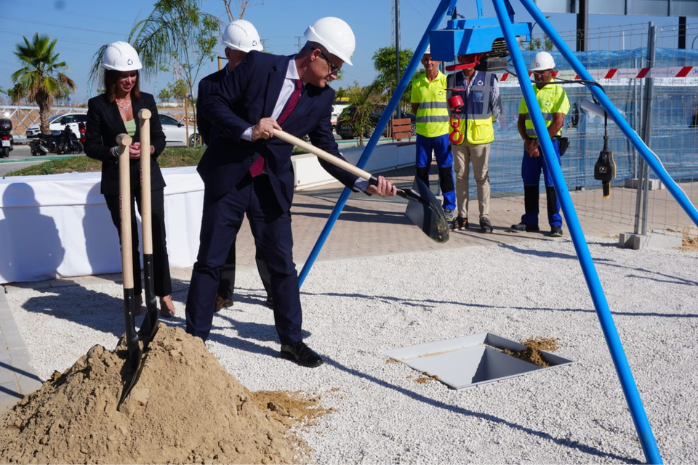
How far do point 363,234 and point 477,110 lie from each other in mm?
2055

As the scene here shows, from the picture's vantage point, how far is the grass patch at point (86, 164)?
473 inches

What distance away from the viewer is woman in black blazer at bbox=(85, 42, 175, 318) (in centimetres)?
506

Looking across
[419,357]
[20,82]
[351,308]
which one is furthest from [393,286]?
[20,82]

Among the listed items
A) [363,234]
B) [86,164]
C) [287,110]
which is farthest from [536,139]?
[86,164]

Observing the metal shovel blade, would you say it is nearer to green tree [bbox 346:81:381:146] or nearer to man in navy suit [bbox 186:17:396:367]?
man in navy suit [bbox 186:17:396:367]

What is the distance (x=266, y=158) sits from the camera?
4137 mm

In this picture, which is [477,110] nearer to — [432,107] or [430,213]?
[432,107]

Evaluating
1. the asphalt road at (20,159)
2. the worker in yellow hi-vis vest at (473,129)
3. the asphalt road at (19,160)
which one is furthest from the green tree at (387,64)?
the worker in yellow hi-vis vest at (473,129)

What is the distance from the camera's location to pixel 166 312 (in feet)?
17.8

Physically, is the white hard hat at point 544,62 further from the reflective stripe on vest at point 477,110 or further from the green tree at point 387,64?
the green tree at point 387,64

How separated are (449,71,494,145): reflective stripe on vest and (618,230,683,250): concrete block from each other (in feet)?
6.72

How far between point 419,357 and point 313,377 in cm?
83

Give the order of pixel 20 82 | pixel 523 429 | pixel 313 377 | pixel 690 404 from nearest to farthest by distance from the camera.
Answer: pixel 523 429, pixel 690 404, pixel 313 377, pixel 20 82

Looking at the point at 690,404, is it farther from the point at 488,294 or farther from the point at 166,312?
the point at 166,312
